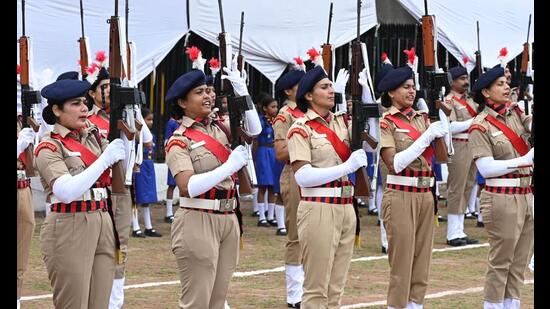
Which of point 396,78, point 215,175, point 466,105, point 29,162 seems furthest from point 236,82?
point 466,105

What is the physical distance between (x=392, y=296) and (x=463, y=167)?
19.7 feet

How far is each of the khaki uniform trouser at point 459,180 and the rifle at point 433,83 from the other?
4996 millimetres

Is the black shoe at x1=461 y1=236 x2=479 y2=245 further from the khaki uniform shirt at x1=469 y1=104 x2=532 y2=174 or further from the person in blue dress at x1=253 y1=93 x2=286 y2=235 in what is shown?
the khaki uniform shirt at x1=469 y1=104 x2=532 y2=174

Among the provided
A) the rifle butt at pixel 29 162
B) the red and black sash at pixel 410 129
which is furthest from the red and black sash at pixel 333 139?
the rifle butt at pixel 29 162

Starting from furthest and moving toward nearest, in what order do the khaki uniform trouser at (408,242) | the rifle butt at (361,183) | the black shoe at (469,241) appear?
the black shoe at (469,241), the khaki uniform trouser at (408,242), the rifle butt at (361,183)

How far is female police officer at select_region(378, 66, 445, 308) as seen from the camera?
8.49 m

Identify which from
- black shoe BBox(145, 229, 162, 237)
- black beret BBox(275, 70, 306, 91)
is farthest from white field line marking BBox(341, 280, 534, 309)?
black shoe BBox(145, 229, 162, 237)

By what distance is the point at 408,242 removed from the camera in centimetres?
849

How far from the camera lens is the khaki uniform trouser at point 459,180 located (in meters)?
14.0

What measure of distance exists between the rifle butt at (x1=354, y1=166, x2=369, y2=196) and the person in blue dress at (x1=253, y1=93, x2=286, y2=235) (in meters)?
6.58

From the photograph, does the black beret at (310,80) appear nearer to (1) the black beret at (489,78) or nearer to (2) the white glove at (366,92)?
(2) the white glove at (366,92)

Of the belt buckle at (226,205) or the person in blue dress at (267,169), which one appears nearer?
the belt buckle at (226,205)
